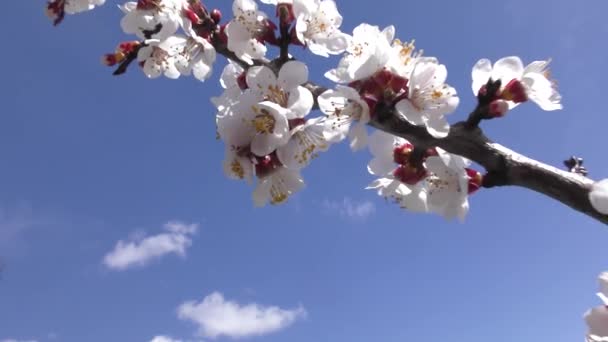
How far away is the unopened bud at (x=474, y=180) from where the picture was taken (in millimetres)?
1640

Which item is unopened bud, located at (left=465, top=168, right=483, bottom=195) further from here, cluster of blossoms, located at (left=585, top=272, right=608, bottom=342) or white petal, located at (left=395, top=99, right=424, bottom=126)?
cluster of blossoms, located at (left=585, top=272, right=608, bottom=342)

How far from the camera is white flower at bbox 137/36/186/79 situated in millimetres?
2561

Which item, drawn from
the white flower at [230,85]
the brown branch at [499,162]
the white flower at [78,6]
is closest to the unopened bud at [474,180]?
the brown branch at [499,162]

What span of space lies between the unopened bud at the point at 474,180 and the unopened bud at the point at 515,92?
0.77 feet

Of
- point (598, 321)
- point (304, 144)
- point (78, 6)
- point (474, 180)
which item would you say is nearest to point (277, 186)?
point (304, 144)

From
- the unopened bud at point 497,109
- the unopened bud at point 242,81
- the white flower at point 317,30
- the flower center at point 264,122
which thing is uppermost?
the white flower at point 317,30

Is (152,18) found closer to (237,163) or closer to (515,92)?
(237,163)

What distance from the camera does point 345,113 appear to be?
5.51 ft

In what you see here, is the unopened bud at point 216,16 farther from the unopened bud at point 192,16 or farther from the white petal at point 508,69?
the white petal at point 508,69

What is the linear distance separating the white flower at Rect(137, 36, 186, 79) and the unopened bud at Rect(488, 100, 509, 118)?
149cm

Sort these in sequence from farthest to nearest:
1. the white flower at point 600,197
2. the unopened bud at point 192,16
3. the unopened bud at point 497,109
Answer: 1. the unopened bud at point 192,16
2. the unopened bud at point 497,109
3. the white flower at point 600,197

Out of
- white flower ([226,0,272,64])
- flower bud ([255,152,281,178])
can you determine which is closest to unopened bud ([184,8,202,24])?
white flower ([226,0,272,64])

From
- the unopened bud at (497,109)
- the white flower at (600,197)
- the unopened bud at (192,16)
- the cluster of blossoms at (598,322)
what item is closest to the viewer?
the white flower at (600,197)

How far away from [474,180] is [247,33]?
0.98m
